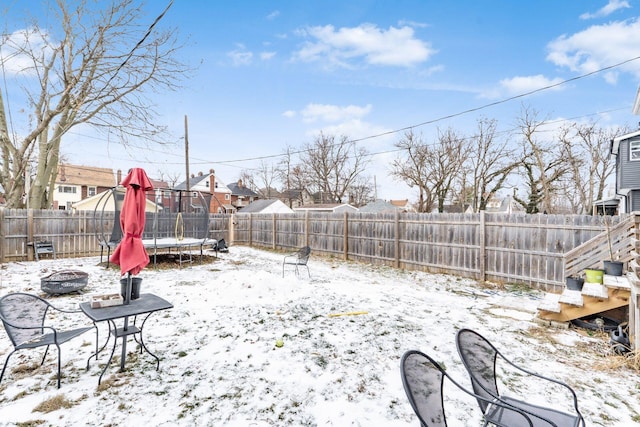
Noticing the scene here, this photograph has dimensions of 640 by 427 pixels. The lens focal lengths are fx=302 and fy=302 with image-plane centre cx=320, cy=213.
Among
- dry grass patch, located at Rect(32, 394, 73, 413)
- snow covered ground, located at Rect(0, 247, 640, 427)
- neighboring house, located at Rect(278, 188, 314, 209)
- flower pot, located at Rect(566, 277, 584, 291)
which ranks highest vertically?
neighboring house, located at Rect(278, 188, 314, 209)

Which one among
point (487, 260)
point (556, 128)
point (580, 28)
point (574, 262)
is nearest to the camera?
point (574, 262)

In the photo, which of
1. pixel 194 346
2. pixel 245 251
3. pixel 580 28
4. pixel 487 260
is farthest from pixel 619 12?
pixel 245 251

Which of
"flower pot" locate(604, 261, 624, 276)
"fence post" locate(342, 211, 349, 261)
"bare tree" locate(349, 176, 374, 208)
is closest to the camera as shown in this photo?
"flower pot" locate(604, 261, 624, 276)

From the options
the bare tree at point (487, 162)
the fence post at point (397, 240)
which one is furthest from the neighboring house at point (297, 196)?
→ the fence post at point (397, 240)

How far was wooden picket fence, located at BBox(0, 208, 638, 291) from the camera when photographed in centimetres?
591

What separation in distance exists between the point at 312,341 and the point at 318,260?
23.3 feet

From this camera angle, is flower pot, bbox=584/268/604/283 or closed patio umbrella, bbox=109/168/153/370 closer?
closed patio umbrella, bbox=109/168/153/370

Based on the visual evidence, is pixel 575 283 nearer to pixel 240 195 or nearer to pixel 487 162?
pixel 487 162

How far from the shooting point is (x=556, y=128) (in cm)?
1983

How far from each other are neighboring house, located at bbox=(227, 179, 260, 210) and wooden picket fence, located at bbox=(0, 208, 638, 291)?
27681 mm

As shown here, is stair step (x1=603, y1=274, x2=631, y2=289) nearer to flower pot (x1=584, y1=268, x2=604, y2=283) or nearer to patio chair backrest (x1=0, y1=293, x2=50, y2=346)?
flower pot (x1=584, y1=268, x2=604, y2=283)

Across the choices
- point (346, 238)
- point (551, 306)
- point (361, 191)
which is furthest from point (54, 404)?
point (361, 191)

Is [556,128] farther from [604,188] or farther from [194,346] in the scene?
[194,346]

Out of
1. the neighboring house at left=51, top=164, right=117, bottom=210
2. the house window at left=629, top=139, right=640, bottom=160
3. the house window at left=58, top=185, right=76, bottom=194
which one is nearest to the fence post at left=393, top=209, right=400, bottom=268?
the house window at left=629, top=139, right=640, bottom=160
